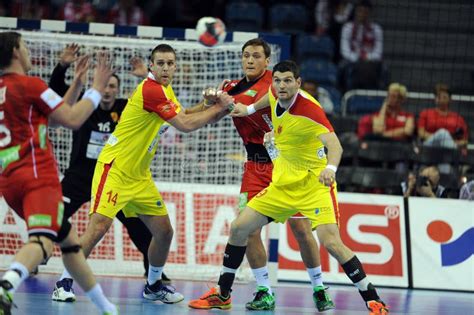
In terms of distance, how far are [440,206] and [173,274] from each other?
11.4ft

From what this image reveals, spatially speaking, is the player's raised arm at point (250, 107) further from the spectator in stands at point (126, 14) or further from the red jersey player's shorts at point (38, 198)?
the spectator in stands at point (126, 14)

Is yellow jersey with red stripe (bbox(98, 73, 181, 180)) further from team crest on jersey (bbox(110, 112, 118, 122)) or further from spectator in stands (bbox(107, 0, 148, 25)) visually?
spectator in stands (bbox(107, 0, 148, 25))

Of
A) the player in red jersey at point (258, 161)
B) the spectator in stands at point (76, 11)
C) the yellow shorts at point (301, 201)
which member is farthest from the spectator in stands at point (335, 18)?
the yellow shorts at point (301, 201)

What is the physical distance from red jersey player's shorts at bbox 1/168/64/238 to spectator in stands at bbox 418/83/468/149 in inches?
306

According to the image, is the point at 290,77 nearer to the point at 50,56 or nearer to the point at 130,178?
the point at 130,178

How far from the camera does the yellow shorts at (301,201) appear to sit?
8471 mm

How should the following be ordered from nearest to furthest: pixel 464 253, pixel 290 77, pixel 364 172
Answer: pixel 290 77
pixel 464 253
pixel 364 172

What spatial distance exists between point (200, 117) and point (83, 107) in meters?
1.69

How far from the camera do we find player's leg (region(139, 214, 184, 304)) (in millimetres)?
9047

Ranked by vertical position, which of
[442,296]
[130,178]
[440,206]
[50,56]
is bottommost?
[442,296]

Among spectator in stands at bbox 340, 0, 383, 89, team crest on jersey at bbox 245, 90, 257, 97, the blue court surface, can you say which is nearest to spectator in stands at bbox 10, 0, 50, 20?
spectator in stands at bbox 340, 0, 383, 89

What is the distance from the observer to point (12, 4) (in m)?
16.9

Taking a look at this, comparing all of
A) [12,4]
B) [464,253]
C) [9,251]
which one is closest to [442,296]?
[464,253]

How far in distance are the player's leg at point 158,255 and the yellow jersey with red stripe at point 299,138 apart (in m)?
1.17
